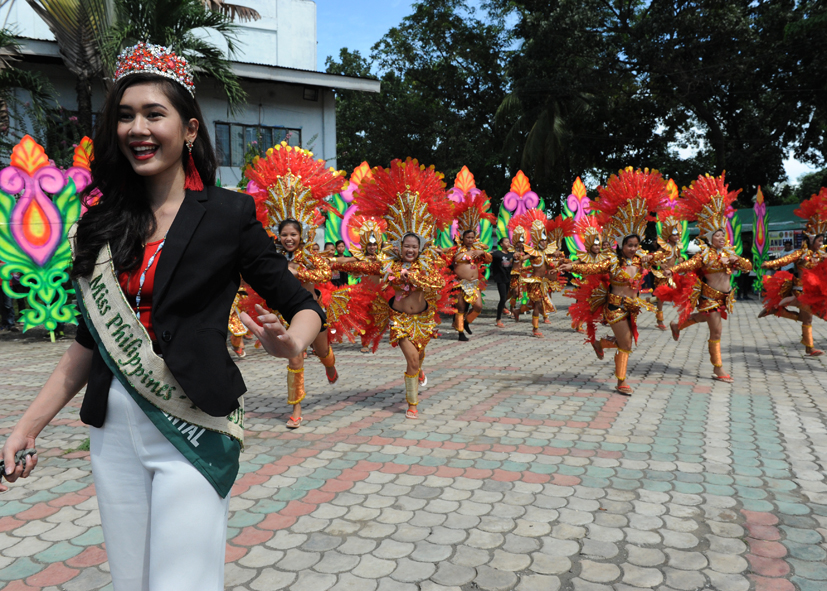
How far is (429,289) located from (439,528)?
120 inches

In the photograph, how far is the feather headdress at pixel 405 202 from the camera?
21.0ft

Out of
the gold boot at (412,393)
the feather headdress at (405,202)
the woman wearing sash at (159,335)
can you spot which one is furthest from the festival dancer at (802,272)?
the woman wearing sash at (159,335)

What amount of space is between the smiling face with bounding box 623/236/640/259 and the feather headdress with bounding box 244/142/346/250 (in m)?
3.55

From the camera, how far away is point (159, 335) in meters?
1.56

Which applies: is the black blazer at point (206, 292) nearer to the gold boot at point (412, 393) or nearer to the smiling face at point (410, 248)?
the gold boot at point (412, 393)

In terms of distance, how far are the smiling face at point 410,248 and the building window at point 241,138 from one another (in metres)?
11.7

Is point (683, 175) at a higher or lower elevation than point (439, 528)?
higher

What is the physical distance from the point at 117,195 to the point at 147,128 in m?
0.22

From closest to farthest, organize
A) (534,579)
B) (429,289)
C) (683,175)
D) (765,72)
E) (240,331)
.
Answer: (534,579)
(429,289)
(240,331)
(765,72)
(683,175)

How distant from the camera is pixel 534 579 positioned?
9.70 feet

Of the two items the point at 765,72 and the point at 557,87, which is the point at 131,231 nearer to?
the point at 557,87

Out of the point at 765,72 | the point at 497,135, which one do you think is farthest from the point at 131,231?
the point at 497,135

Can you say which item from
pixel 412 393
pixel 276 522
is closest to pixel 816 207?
pixel 412 393

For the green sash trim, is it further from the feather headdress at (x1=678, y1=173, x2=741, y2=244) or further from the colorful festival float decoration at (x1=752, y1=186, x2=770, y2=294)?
the colorful festival float decoration at (x1=752, y1=186, x2=770, y2=294)
